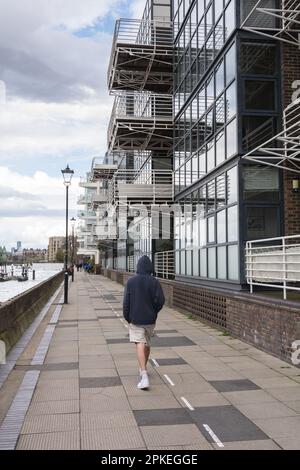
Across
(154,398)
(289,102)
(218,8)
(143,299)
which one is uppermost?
(218,8)

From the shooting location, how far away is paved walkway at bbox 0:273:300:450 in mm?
5215

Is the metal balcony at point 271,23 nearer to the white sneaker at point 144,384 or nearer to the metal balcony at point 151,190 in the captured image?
the white sneaker at point 144,384

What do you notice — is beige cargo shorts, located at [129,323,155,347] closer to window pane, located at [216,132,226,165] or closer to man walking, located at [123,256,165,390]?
man walking, located at [123,256,165,390]

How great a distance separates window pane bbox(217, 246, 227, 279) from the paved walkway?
289 cm

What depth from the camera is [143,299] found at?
7473 mm

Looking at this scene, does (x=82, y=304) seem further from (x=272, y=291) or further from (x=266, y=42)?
(x=266, y=42)

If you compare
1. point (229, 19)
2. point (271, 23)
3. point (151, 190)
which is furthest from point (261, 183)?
point (151, 190)

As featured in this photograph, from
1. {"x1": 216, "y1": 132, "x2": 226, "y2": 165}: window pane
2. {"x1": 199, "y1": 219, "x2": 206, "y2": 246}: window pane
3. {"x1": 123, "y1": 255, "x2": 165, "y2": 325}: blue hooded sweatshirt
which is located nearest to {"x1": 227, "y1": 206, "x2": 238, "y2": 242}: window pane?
{"x1": 216, "y1": 132, "x2": 226, "y2": 165}: window pane

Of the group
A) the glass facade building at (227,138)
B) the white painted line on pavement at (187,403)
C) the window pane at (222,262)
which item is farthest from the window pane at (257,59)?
the white painted line on pavement at (187,403)

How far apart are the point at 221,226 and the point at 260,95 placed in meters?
3.48

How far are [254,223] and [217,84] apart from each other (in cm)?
453

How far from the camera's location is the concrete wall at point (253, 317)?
29.0 ft

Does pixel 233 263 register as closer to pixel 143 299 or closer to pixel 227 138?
pixel 227 138

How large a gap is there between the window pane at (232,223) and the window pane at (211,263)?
156 centimetres
